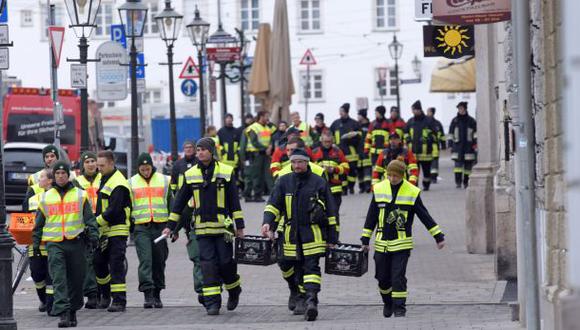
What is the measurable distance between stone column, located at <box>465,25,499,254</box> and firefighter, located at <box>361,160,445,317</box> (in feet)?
16.8

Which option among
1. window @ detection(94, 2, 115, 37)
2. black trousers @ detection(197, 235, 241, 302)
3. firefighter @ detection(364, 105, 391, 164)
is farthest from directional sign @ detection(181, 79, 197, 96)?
window @ detection(94, 2, 115, 37)

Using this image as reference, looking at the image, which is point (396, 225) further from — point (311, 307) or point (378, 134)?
point (378, 134)

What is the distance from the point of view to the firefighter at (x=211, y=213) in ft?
44.3

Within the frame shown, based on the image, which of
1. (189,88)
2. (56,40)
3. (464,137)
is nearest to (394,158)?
(56,40)

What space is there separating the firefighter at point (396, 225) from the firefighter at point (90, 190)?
10.5 feet

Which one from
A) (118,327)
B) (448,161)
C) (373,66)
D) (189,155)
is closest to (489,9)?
(118,327)

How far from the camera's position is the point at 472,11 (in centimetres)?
1110

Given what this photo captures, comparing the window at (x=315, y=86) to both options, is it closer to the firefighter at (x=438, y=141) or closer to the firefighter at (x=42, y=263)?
the firefighter at (x=438, y=141)

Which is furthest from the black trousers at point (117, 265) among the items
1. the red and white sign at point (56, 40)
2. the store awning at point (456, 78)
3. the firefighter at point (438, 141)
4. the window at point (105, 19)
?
the window at point (105, 19)

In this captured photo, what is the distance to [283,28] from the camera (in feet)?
108

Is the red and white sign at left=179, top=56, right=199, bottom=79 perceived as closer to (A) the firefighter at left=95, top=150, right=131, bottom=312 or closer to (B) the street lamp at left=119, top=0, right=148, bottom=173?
(B) the street lamp at left=119, top=0, right=148, bottom=173

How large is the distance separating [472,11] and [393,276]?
2.73 metres

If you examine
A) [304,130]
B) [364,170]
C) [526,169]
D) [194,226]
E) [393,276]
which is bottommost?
[393,276]

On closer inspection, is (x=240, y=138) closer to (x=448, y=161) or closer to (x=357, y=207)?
(x=357, y=207)
